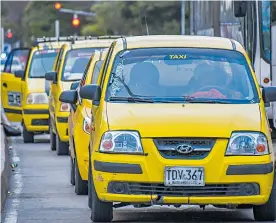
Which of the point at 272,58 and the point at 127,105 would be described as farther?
the point at 272,58

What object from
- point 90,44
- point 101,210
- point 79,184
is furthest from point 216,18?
point 101,210

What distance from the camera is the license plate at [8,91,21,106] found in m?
25.1

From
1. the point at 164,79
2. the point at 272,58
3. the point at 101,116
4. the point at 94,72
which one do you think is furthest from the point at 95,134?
the point at 272,58

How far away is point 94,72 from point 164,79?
12.0 feet

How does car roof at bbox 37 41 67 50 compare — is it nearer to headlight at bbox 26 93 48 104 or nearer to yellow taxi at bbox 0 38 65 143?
yellow taxi at bbox 0 38 65 143

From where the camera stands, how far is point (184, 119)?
10.6 m

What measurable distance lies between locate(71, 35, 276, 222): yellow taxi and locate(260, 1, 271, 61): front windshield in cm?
1226

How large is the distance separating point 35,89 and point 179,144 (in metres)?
13.1

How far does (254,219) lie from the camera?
440 inches

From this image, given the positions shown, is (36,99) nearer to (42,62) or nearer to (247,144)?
(42,62)

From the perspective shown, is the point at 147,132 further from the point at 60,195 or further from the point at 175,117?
the point at 60,195

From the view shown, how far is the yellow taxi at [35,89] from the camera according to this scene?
75.4 feet

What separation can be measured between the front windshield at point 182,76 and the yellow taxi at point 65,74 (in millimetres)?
7759

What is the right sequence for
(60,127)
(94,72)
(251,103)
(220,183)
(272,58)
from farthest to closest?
(272,58), (60,127), (94,72), (251,103), (220,183)
